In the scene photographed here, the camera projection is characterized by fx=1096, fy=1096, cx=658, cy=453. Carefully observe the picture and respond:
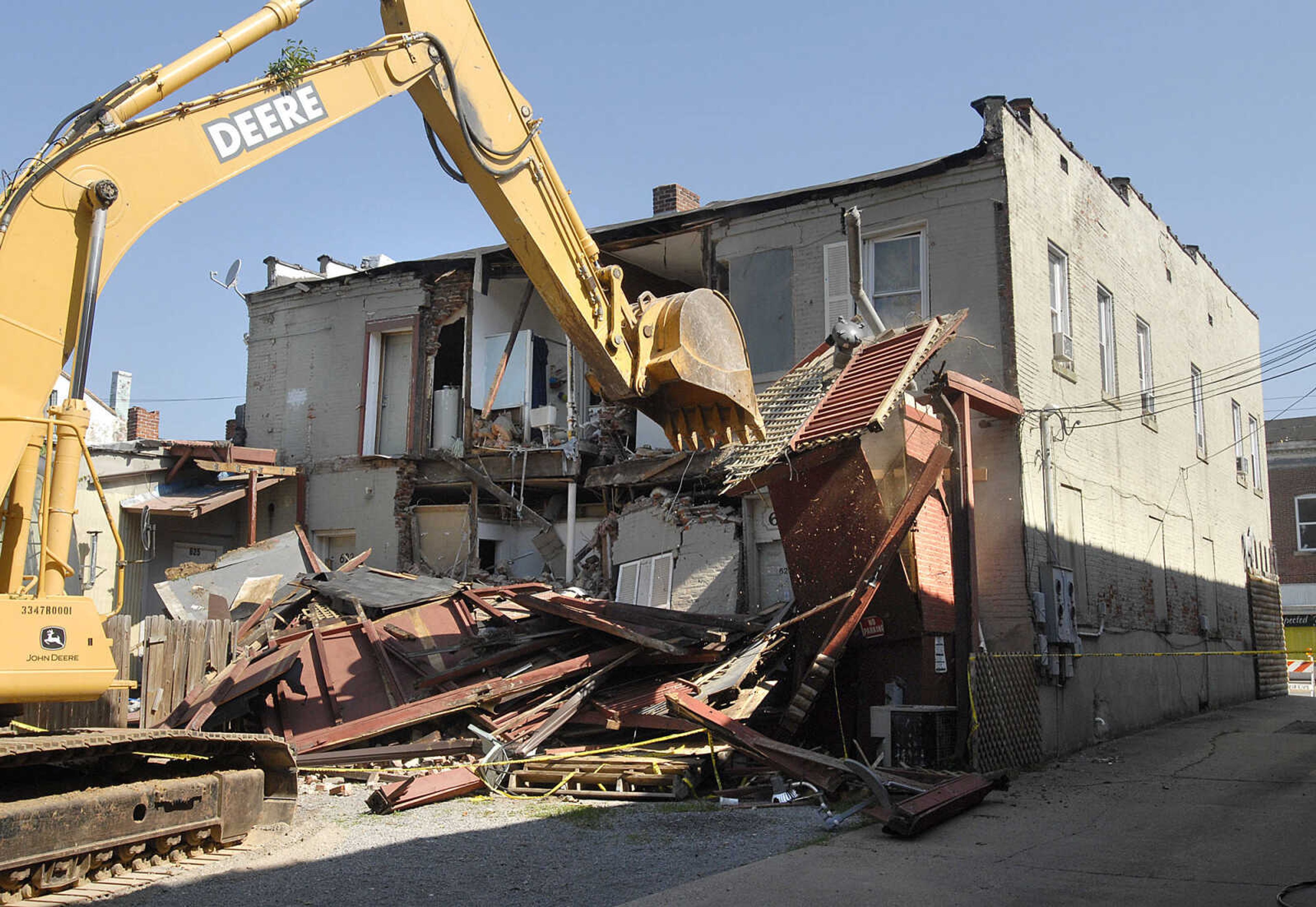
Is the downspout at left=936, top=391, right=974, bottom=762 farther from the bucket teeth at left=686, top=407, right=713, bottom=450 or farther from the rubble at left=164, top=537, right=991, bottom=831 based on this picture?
the bucket teeth at left=686, top=407, right=713, bottom=450

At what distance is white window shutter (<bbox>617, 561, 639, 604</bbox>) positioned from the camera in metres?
15.6

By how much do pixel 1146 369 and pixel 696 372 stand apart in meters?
11.2

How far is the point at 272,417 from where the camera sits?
774 inches

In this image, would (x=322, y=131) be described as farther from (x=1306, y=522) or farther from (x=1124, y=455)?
(x=1306, y=522)

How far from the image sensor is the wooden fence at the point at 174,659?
11258 millimetres

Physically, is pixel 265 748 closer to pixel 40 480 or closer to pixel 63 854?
pixel 63 854

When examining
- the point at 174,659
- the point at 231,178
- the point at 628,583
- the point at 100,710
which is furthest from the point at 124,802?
the point at 628,583

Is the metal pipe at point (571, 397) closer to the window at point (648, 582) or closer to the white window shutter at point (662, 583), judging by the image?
the window at point (648, 582)

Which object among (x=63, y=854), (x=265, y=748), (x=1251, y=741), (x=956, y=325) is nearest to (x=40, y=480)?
(x=63, y=854)

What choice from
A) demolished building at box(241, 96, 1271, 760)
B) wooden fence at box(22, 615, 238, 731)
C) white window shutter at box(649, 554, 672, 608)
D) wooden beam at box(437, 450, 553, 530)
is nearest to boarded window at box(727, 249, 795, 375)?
demolished building at box(241, 96, 1271, 760)

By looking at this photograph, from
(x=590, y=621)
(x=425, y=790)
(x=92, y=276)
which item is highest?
(x=92, y=276)

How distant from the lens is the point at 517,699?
11125 millimetres

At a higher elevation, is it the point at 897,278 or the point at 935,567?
A: the point at 897,278

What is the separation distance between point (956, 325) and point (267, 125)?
733cm
